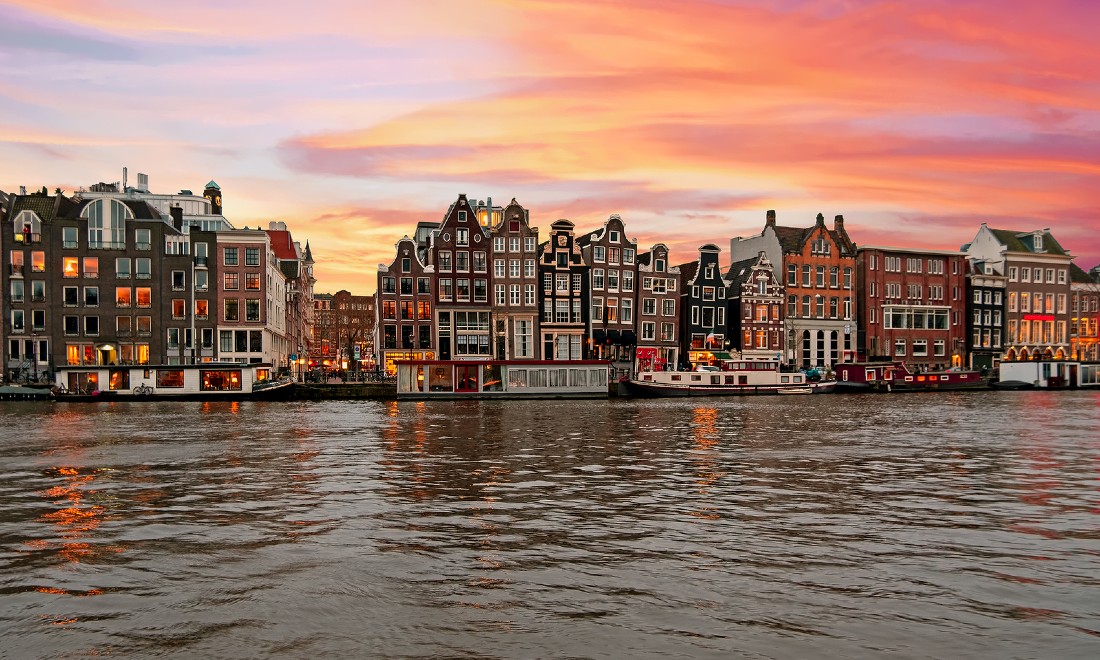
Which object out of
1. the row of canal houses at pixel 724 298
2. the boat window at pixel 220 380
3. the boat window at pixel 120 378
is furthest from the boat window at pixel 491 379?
the boat window at pixel 120 378

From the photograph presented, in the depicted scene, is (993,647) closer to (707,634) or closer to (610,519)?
(707,634)

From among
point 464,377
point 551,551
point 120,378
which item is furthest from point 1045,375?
point 551,551

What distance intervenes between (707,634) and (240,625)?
6.99m

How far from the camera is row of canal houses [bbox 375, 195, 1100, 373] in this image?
109 metres

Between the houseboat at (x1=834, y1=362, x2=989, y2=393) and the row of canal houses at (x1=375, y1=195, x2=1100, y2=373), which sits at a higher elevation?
the row of canal houses at (x1=375, y1=195, x2=1100, y2=373)

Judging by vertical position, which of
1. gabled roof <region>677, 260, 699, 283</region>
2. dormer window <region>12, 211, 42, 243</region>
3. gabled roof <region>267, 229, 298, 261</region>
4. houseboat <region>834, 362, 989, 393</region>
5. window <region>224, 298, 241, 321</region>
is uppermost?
gabled roof <region>267, 229, 298, 261</region>

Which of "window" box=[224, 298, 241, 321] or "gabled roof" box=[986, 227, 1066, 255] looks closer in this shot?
"window" box=[224, 298, 241, 321]

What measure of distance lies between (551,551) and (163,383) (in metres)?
81.8

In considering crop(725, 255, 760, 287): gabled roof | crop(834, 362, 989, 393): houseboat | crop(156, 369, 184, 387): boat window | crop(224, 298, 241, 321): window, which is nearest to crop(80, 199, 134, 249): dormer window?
crop(224, 298, 241, 321): window

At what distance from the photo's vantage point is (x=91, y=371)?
290ft

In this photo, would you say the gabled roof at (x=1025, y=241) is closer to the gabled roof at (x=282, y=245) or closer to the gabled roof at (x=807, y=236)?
the gabled roof at (x=807, y=236)

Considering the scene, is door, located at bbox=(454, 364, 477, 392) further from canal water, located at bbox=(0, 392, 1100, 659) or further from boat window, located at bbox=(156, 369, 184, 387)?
canal water, located at bbox=(0, 392, 1100, 659)

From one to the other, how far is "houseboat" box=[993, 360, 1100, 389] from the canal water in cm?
8951

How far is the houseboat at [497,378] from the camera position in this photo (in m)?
88.4
